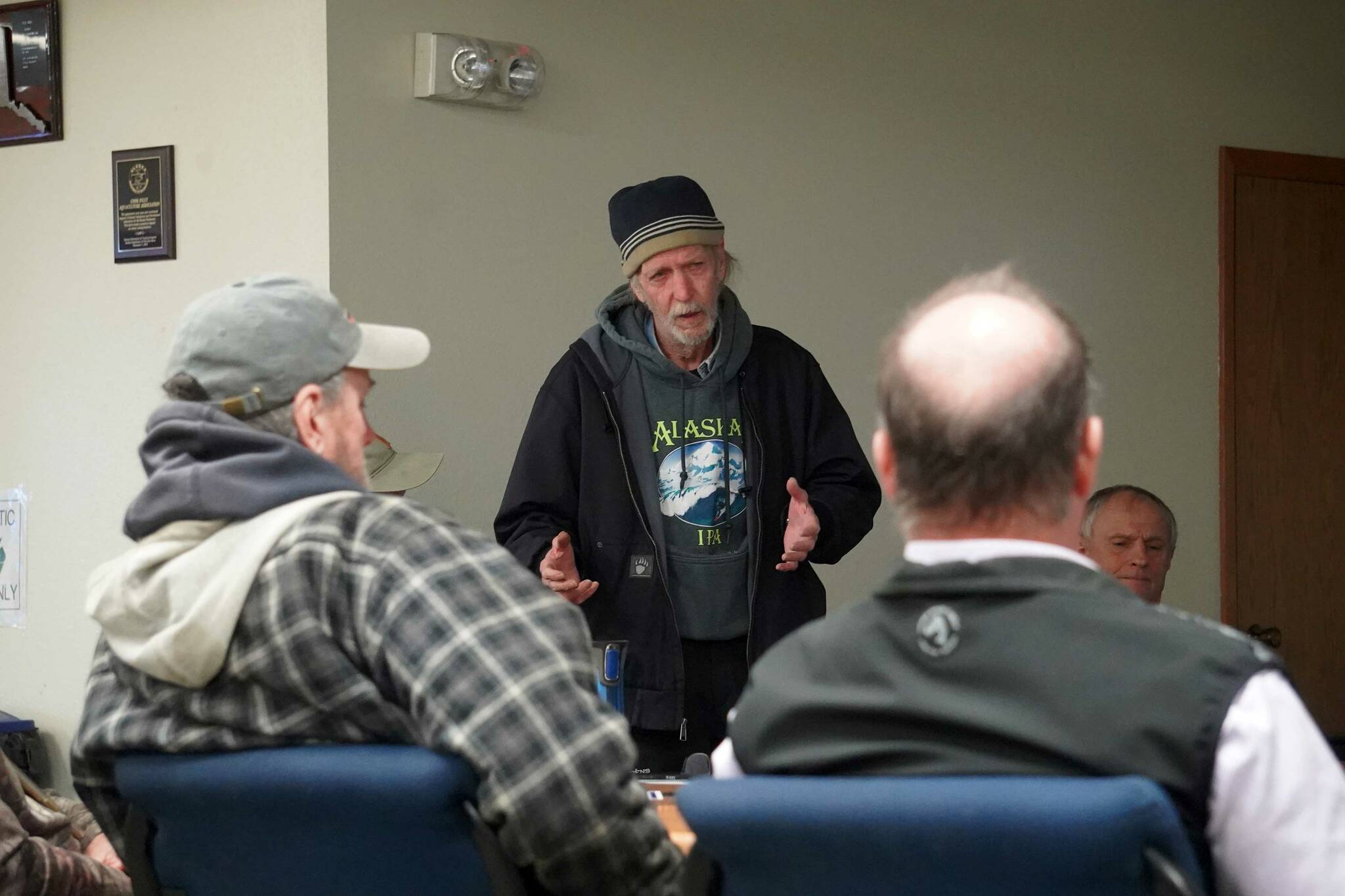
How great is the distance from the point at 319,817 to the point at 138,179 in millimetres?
3019

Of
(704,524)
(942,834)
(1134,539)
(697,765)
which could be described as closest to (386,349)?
(697,765)

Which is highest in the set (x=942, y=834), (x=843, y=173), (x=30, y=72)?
(x=30, y=72)

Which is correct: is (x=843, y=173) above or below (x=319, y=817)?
above

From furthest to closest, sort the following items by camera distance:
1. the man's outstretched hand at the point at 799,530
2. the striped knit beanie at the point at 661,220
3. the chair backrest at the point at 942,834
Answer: the striped knit beanie at the point at 661,220
the man's outstretched hand at the point at 799,530
the chair backrest at the point at 942,834

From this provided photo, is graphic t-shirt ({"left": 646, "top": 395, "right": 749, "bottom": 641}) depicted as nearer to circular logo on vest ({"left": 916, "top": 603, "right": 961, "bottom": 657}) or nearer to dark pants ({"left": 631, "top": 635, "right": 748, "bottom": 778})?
dark pants ({"left": 631, "top": 635, "right": 748, "bottom": 778})

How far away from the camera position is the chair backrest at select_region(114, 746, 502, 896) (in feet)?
5.12

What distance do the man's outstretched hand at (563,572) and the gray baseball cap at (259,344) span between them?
108 cm

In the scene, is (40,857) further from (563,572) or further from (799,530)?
(799,530)

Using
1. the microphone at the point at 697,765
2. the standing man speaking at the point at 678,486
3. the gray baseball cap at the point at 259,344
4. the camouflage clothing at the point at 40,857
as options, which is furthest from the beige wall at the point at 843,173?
the gray baseball cap at the point at 259,344

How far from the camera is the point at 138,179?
4242 millimetres

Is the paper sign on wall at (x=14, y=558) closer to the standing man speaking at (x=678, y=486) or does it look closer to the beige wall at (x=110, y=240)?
the beige wall at (x=110, y=240)

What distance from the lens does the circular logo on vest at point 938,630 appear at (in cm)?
129

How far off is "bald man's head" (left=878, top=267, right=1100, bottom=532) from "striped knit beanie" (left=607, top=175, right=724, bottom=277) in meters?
2.00

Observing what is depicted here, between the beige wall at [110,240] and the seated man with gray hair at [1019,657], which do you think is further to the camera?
the beige wall at [110,240]
